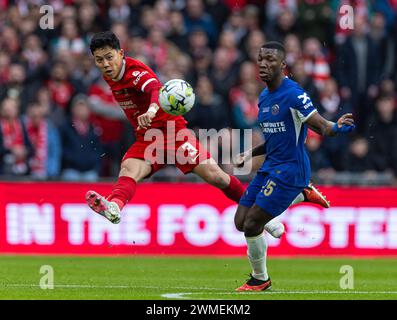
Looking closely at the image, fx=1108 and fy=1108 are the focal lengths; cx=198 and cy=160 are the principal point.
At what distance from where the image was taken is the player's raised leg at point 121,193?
12.2 metres

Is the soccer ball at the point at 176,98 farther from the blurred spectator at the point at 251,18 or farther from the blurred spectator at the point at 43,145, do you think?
the blurred spectator at the point at 251,18

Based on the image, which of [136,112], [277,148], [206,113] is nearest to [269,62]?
[277,148]

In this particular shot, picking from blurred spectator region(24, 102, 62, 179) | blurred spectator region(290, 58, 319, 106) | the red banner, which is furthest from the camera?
blurred spectator region(290, 58, 319, 106)

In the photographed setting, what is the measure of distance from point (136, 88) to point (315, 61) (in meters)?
8.13

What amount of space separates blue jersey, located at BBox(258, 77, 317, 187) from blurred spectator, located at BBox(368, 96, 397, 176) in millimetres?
7995

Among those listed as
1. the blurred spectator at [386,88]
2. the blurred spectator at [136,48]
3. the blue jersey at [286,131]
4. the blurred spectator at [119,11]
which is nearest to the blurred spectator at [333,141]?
the blurred spectator at [386,88]

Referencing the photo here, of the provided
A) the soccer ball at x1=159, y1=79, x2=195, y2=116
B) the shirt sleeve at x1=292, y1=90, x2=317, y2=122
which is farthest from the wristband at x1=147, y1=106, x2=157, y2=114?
the shirt sleeve at x1=292, y1=90, x2=317, y2=122

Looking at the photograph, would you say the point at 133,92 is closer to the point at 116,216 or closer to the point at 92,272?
the point at 116,216

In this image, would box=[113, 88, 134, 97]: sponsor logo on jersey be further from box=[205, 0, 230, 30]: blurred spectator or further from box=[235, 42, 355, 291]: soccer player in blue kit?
box=[205, 0, 230, 30]: blurred spectator

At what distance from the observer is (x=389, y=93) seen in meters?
20.5

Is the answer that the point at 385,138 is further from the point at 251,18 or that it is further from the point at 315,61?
the point at 251,18

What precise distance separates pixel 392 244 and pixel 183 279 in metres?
5.58

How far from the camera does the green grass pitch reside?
12.3m

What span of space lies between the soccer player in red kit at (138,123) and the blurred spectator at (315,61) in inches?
286
